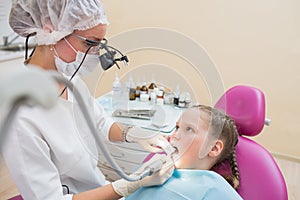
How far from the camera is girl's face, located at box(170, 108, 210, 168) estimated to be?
1079 millimetres

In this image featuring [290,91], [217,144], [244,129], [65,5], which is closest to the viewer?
[65,5]

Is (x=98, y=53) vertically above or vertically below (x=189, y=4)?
below

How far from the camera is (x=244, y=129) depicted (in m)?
1.20

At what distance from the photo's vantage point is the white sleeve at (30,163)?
89cm

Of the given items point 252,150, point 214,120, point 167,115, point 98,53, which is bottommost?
point 167,115

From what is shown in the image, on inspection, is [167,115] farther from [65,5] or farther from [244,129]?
[65,5]

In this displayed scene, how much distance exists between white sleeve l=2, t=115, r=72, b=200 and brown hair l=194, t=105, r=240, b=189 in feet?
1.88

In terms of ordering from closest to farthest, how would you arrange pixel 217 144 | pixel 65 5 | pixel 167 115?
pixel 65 5 → pixel 217 144 → pixel 167 115

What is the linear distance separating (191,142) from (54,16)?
64 cm

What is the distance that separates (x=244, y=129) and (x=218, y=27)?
4.57ft

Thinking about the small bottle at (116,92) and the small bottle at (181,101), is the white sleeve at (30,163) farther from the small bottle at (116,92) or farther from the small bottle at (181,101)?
the small bottle at (116,92)

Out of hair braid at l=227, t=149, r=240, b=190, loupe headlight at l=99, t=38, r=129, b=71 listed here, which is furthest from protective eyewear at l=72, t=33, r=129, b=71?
hair braid at l=227, t=149, r=240, b=190

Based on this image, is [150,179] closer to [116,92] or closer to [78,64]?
[78,64]

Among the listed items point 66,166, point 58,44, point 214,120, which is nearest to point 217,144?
point 214,120
